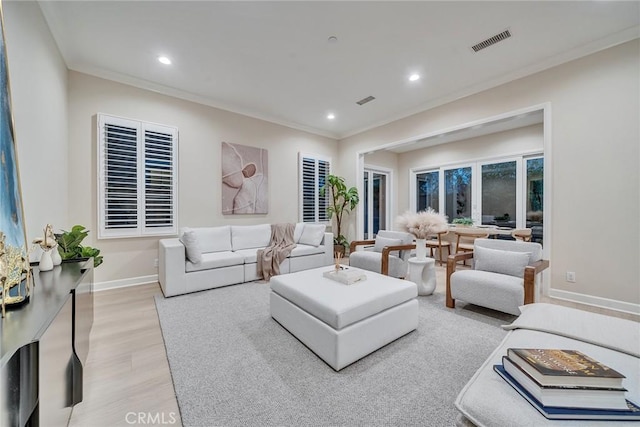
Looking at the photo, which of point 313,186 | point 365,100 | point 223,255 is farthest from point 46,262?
point 313,186

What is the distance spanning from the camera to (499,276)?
106 inches

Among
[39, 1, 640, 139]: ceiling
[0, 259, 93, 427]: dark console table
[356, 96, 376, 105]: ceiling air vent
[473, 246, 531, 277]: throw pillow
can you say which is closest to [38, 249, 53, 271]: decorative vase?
[0, 259, 93, 427]: dark console table

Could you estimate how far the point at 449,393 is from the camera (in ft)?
5.06

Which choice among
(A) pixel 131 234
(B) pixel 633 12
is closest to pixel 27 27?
(A) pixel 131 234

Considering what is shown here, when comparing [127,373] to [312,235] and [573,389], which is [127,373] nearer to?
[573,389]

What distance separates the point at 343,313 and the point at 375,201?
5638 millimetres

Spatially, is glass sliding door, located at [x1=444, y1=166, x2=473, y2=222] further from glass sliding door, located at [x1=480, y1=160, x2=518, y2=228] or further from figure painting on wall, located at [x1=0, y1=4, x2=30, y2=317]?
figure painting on wall, located at [x1=0, y1=4, x2=30, y2=317]

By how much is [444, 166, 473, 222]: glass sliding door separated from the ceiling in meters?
2.47

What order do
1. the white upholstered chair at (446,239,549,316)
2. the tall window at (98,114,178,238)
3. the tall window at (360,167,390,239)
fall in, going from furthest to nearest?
the tall window at (360,167,390,239)
the tall window at (98,114,178,238)
the white upholstered chair at (446,239,549,316)

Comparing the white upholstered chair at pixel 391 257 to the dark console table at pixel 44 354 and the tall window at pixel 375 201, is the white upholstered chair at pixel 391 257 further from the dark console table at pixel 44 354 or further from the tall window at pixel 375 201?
the dark console table at pixel 44 354

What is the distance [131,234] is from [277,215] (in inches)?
96.2

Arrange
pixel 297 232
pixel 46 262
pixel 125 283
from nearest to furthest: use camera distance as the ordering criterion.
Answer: pixel 46 262 < pixel 125 283 < pixel 297 232

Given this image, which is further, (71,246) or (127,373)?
(71,246)

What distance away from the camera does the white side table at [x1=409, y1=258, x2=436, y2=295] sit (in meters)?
3.27
